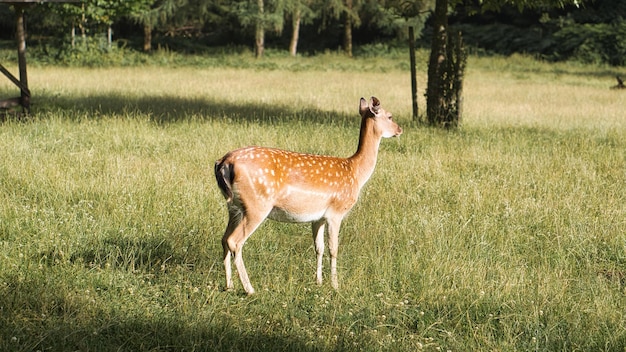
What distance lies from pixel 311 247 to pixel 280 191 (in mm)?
1397

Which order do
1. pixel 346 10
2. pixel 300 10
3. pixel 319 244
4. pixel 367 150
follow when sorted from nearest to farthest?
1. pixel 319 244
2. pixel 367 150
3. pixel 300 10
4. pixel 346 10

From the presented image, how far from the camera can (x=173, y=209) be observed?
7.04 m

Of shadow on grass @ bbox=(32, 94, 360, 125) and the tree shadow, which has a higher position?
shadow on grass @ bbox=(32, 94, 360, 125)

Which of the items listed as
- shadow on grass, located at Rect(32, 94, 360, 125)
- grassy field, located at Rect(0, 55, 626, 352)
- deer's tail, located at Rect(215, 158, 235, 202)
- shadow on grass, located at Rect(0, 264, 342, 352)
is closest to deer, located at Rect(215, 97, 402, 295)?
deer's tail, located at Rect(215, 158, 235, 202)

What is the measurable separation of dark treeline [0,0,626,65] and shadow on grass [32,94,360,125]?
1204 centimetres

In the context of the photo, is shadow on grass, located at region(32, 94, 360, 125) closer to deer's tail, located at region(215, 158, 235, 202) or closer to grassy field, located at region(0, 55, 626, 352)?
grassy field, located at region(0, 55, 626, 352)

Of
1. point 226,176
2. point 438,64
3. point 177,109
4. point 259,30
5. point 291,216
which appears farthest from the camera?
point 259,30

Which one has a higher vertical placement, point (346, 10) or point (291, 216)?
point (346, 10)

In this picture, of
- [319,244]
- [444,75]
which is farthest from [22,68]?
[319,244]

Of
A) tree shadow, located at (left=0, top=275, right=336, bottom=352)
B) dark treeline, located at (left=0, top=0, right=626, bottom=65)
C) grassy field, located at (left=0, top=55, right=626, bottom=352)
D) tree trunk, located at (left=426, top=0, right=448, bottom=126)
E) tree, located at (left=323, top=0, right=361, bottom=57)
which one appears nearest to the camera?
tree shadow, located at (left=0, top=275, right=336, bottom=352)

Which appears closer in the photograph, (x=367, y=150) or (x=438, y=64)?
(x=367, y=150)

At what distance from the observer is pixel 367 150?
5656 mm

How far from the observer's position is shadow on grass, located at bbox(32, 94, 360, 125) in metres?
14.2

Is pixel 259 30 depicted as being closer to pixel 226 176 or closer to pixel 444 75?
pixel 444 75
